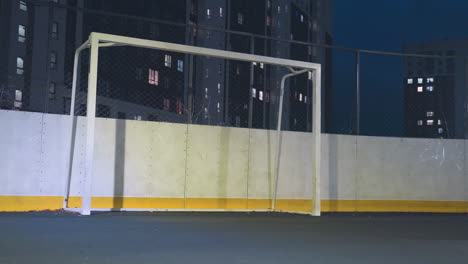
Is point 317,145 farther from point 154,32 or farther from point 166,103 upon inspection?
point 166,103

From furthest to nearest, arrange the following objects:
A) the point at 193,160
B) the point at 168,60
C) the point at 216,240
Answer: the point at 168,60 < the point at 193,160 < the point at 216,240

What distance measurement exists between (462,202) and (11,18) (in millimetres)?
37562

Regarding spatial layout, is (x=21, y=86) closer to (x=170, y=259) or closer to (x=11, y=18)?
(x=11, y=18)

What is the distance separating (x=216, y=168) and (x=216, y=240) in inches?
227

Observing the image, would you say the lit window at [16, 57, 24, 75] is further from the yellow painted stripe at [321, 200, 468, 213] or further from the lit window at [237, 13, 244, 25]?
the yellow painted stripe at [321, 200, 468, 213]

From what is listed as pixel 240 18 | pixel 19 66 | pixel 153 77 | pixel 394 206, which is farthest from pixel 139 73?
pixel 394 206

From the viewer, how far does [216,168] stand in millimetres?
12938

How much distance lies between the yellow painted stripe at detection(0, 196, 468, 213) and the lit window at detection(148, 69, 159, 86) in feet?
130

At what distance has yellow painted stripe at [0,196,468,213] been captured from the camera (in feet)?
36.7

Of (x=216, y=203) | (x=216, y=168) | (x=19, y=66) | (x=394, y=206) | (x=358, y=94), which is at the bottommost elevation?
(x=394, y=206)

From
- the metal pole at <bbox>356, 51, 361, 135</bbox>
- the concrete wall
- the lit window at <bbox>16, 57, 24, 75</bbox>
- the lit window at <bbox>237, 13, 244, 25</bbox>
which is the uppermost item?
the lit window at <bbox>237, 13, 244, 25</bbox>

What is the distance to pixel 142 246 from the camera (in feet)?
21.0

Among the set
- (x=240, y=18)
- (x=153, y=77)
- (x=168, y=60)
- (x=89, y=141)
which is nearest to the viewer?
(x=89, y=141)

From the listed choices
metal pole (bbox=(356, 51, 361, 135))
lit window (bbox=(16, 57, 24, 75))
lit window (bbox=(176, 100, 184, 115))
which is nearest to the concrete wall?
metal pole (bbox=(356, 51, 361, 135))
